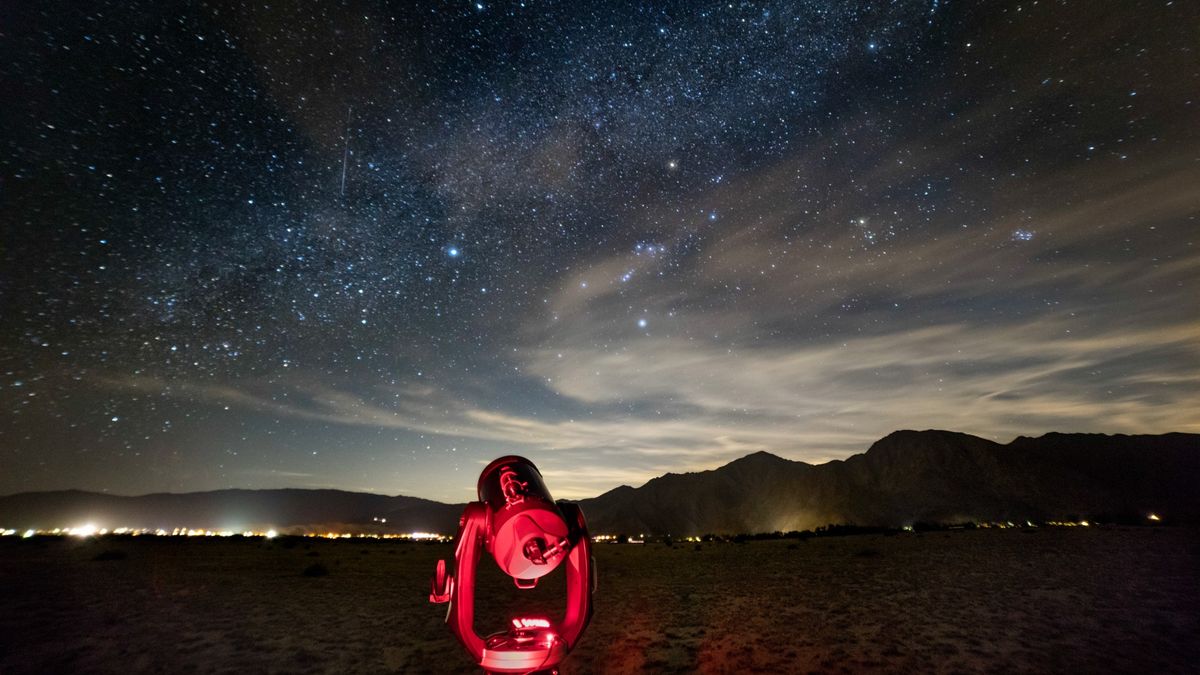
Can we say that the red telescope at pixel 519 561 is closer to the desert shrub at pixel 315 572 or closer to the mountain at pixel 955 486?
the desert shrub at pixel 315 572

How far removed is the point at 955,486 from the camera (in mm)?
122500

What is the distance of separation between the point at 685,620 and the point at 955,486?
462ft

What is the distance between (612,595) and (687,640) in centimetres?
744

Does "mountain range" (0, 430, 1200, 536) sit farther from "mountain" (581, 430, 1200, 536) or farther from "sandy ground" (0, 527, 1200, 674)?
Result: "sandy ground" (0, 527, 1200, 674)

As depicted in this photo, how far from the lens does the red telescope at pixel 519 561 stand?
327 centimetres

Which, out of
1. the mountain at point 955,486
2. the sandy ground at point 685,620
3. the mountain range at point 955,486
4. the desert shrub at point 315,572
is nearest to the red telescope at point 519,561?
the sandy ground at point 685,620

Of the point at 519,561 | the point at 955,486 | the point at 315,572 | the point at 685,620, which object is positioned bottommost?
the point at 685,620

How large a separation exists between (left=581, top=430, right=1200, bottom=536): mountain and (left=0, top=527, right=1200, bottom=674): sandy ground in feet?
377

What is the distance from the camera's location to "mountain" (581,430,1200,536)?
111 m

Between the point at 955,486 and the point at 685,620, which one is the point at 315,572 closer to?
the point at 685,620

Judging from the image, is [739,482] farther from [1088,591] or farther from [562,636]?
[562,636]

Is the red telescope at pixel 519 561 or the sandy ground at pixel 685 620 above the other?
the red telescope at pixel 519 561

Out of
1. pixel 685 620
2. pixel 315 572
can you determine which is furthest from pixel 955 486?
pixel 315 572

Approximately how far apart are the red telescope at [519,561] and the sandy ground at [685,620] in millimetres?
6508
